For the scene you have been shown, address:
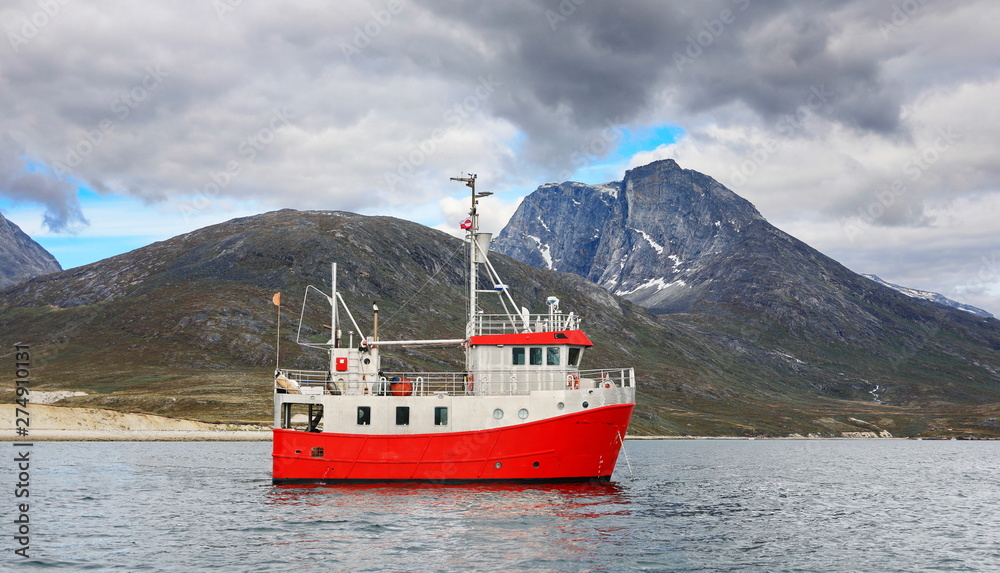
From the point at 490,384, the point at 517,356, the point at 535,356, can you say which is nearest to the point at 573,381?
the point at 535,356

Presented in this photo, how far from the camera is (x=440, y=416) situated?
43.9 meters

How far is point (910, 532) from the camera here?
35.7 meters

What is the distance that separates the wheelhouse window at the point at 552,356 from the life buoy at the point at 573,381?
1110 mm

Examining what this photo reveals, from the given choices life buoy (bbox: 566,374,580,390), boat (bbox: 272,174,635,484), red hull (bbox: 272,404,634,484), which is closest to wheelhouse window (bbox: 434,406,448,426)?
boat (bbox: 272,174,635,484)

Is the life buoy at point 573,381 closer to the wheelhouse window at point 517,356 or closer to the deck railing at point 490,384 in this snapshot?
the deck railing at point 490,384

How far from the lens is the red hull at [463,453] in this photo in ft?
140

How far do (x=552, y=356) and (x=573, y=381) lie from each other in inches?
75.8

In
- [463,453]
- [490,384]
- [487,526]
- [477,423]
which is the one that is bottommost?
[487,526]

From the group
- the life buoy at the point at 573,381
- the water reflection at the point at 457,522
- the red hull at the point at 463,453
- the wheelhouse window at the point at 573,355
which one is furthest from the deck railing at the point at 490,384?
the water reflection at the point at 457,522

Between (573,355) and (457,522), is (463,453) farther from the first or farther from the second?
(457,522)

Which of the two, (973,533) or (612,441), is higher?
(612,441)

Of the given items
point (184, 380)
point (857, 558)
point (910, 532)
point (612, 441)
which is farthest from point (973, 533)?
point (184, 380)

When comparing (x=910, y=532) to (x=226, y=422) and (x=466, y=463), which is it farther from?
(x=226, y=422)

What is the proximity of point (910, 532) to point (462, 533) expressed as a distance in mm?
21001
